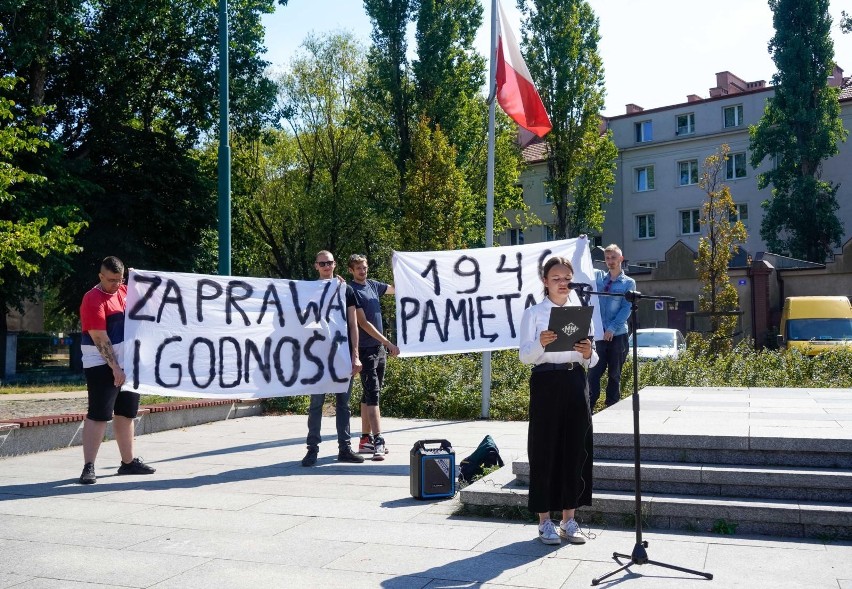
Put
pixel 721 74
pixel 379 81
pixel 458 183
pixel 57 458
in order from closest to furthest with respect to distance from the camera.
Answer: pixel 57 458 → pixel 458 183 → pixel 379 81 → pixel 721 74

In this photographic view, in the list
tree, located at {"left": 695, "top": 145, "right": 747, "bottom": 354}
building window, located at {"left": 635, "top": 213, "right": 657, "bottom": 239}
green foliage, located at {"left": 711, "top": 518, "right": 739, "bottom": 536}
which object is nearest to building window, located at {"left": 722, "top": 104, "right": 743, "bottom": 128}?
building window, located at {"left": 635, "top": 213, "right": 657, "bottom": 239}

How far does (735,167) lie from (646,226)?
662cm

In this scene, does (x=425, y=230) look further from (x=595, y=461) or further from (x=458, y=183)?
(x=595, y=461)

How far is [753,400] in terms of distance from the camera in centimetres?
1071

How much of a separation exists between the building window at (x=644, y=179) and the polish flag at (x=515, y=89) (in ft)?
144

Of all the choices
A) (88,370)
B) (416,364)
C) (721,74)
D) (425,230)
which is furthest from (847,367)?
(721,74)

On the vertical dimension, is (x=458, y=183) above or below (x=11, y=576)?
above

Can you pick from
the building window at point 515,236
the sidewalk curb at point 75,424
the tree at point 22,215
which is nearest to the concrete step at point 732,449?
the sidewalk curb at point 75,424

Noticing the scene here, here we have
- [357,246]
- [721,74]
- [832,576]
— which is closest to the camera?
[832,576]

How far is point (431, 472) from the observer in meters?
7.71

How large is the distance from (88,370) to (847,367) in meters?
13.4

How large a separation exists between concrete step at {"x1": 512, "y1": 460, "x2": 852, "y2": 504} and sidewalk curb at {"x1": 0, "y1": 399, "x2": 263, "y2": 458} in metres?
6.46

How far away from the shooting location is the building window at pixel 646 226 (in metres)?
55.3

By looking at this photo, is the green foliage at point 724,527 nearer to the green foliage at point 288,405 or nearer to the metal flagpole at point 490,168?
the metal flagpole at point 490,168
